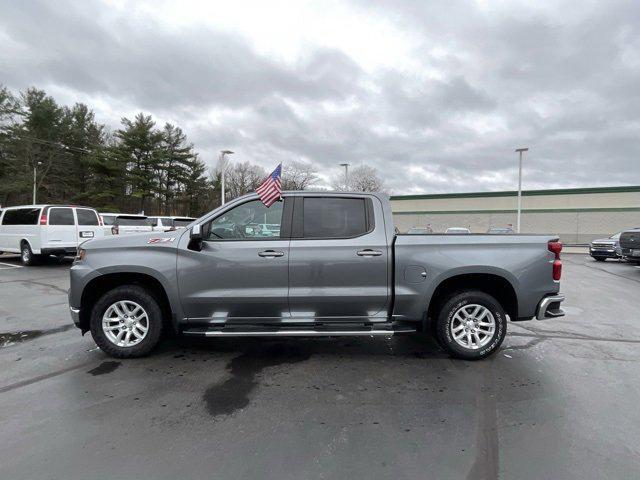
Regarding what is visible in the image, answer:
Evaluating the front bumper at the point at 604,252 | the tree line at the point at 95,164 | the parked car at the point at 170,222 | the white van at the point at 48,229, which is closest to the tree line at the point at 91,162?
the tree line at the point at 95,164

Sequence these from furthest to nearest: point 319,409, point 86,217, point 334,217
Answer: point 86,217, point 334,217, point 319,409

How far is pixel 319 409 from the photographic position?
3.26 m

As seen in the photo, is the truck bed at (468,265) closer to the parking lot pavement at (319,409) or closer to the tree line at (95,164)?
the parking lot pavement at (319,409)

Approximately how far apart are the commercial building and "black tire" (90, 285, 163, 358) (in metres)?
37.5

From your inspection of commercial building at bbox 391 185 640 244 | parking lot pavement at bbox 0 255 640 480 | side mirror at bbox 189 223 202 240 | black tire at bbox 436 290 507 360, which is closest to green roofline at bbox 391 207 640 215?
→ commercial building at bbox 391 185 640 244

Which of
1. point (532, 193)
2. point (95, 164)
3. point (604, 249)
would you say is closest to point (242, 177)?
point (95, 164)

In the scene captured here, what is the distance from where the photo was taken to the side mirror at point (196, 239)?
4141mm

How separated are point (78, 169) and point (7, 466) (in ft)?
158

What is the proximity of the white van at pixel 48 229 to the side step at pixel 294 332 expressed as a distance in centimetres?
1083

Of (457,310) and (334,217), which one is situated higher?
(334,217)

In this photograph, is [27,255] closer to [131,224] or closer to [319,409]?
[131,224]

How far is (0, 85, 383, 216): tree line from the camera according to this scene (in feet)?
122

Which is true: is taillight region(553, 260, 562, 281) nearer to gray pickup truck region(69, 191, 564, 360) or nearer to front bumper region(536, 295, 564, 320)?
gray pickup truck region(69, 191, 564, 360)

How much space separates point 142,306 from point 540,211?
131 feet
